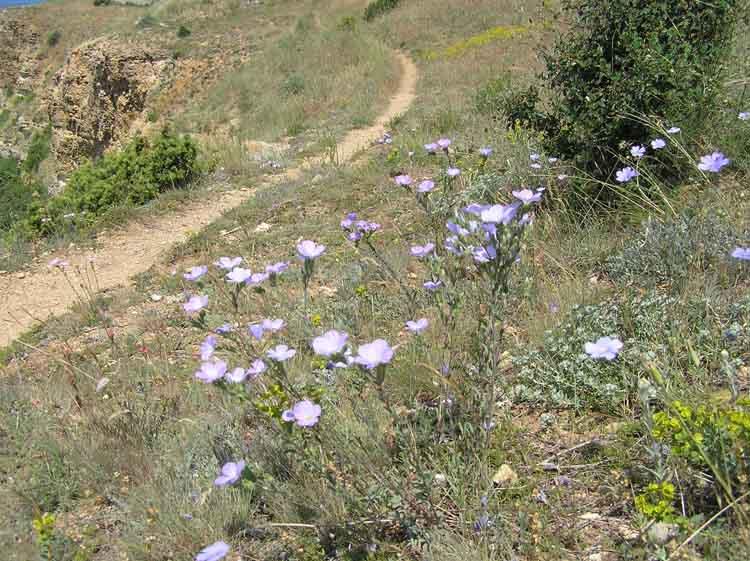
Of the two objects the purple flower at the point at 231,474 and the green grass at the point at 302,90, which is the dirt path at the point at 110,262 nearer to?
the green grass at the point at 302,90

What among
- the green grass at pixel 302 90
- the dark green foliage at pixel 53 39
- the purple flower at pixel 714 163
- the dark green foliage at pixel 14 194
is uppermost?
the dark green foliage at pixel 53 39

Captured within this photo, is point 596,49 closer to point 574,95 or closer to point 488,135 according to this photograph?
point 574,95

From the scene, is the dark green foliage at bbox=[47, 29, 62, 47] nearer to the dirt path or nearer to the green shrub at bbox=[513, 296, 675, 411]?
the dirt path

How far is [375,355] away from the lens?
4.90 feet

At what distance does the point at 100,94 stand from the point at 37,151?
6282mm

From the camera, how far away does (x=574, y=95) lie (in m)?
4.21

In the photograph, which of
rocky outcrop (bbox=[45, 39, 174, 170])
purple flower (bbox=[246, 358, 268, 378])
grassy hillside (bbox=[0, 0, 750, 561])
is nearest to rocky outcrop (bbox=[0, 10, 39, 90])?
rocky outcrop (bbox=[45, 39, 174, 170])

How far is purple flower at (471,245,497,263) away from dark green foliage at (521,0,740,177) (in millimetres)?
2475

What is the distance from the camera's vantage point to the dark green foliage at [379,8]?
905 inches

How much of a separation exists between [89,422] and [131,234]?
493 centimetres

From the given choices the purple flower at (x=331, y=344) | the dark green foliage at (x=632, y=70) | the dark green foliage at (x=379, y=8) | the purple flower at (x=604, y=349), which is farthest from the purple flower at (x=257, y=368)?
the dark green foliage at (x=379, y=8)

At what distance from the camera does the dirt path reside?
18.7 ft

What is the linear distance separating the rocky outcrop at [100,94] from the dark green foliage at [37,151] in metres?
1.62

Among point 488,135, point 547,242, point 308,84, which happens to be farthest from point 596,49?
point 308,84
